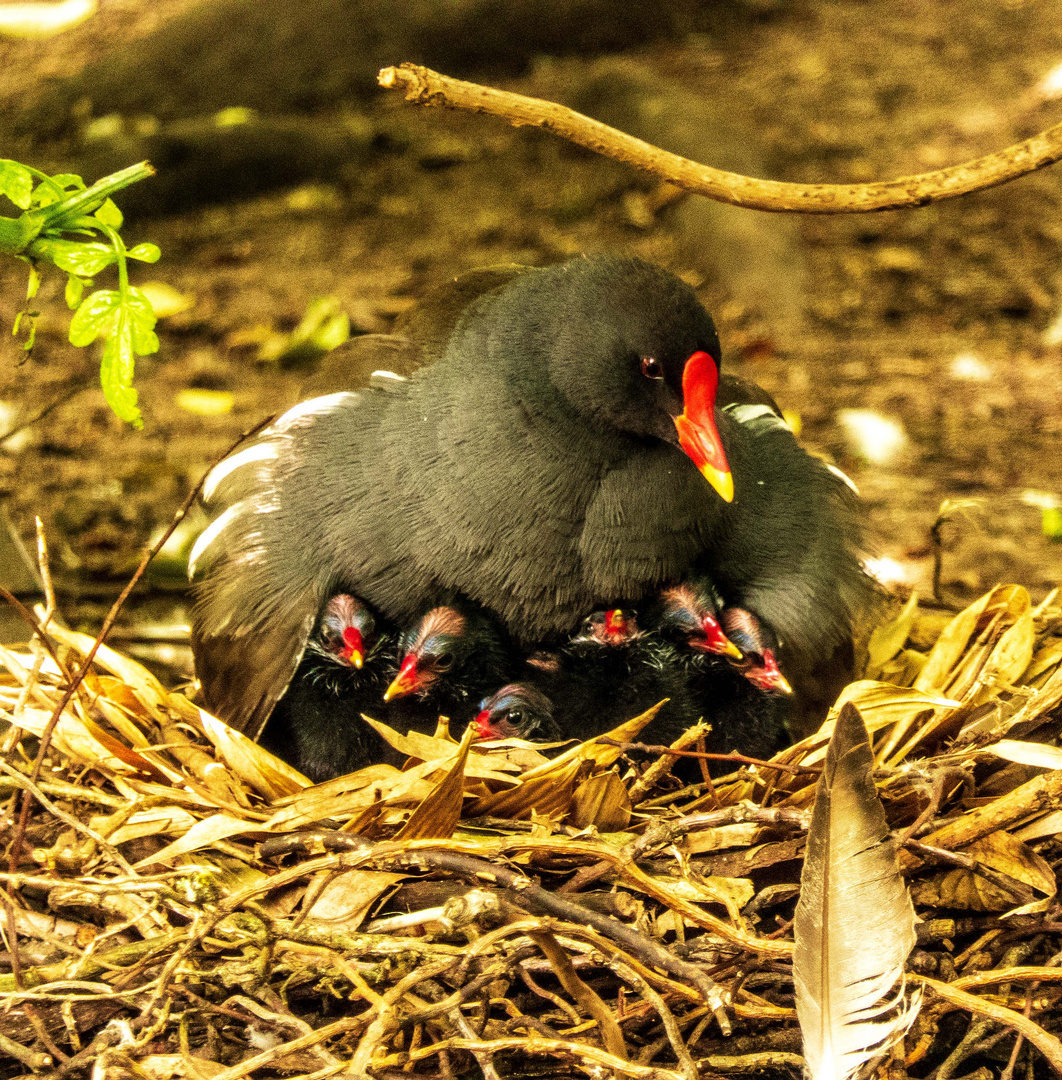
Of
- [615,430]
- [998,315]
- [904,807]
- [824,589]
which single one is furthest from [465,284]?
[998,315]

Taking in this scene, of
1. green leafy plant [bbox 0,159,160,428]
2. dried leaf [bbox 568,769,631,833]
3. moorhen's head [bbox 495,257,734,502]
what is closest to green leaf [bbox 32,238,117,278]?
green leafy plant [bbox 0,159,160,428]

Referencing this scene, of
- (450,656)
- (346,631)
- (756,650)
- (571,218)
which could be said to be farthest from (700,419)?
(571,218)

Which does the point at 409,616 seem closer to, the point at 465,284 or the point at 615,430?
the point at 615,430

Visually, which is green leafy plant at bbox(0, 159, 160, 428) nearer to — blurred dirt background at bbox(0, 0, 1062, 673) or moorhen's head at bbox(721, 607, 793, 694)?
moorhen's head at bbox(721, 607, 793, 694)

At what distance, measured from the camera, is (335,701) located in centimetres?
226

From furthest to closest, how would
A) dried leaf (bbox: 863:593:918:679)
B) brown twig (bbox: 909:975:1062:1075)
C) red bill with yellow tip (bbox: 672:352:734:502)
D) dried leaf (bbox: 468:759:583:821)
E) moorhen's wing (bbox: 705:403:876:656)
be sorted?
dried leaf (bbox: 863:593:918:679)
moorhen's wing (bbox: 705:403:876:656)
red bill with yellow tip (bbox: 672:352:734:502)
dried leaf (bbox: 468:759:583:821)
brown twig (bbox: 909:975:1062:1075)

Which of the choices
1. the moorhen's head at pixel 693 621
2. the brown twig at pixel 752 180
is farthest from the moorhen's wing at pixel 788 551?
the brown twig at pixel 752 180

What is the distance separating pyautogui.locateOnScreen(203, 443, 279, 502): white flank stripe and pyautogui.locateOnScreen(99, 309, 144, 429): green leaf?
624 mm

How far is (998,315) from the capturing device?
161 inches

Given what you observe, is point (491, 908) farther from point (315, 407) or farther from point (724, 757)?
point (315, 407)

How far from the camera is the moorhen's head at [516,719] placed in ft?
6.94

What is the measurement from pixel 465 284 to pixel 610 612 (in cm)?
75

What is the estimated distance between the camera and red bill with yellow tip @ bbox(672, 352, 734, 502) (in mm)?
1995

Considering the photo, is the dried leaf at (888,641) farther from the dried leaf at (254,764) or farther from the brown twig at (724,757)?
the dried leaf at (254,764)
